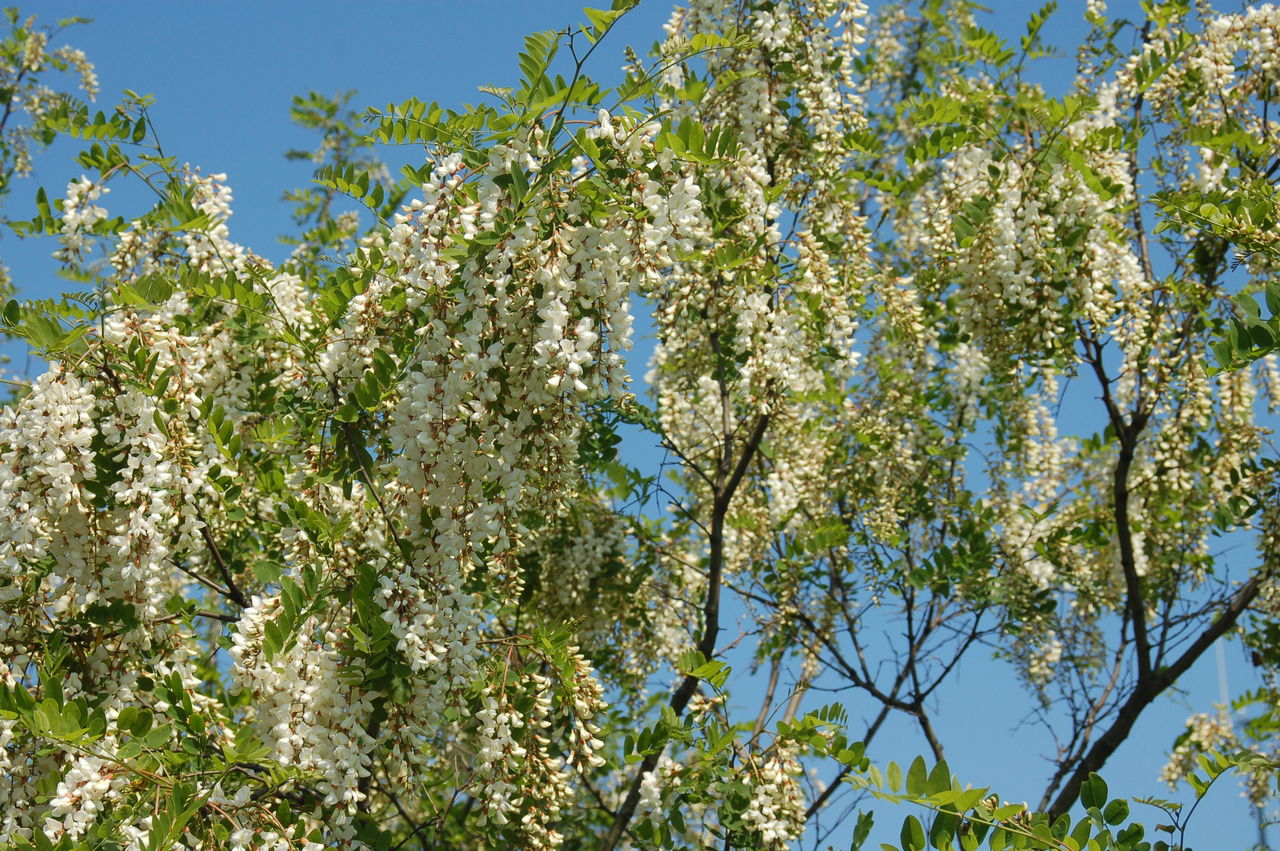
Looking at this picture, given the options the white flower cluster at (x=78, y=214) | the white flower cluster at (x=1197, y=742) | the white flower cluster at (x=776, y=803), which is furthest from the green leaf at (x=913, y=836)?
the white flower cluster at (x=1197, y=742)

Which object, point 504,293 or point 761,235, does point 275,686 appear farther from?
point 761,235

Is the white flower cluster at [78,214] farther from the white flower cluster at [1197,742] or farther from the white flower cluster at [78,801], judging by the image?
the white flower cluster at [1197,742]

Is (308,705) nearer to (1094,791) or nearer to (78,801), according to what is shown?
(78,801)

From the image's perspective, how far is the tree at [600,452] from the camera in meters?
2.93

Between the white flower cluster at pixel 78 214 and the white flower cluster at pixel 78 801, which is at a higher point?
the white flower cluster at pixel 78 214

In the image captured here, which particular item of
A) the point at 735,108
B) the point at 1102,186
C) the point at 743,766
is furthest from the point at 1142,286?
the point at 743,766

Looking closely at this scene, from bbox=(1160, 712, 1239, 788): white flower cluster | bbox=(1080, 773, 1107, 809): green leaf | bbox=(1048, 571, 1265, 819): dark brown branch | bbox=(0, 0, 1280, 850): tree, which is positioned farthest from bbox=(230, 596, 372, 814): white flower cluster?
bbox=(1160, 712, 1239, 788): white flower cluster

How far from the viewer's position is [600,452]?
478 cm

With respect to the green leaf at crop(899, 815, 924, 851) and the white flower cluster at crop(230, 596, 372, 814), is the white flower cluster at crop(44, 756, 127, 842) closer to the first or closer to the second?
the white flower cluster at crop(230, 596, 372, 814)

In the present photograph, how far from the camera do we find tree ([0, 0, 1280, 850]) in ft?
9.62

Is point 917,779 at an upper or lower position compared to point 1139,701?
lower

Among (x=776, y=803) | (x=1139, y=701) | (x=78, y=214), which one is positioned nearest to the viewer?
(x=776, y=803)

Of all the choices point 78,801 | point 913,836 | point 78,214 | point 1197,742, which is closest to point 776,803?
point 913,836

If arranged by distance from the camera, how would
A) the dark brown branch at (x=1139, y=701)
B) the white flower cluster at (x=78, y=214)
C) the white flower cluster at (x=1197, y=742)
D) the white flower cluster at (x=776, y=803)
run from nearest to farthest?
the white flower cluster at (x=776, y=803) → the white flower cluster at (x=78, y=214) → the dark brown branch at (x=1139, y=701) → the white flower cluster at (x=1197, y=742)
